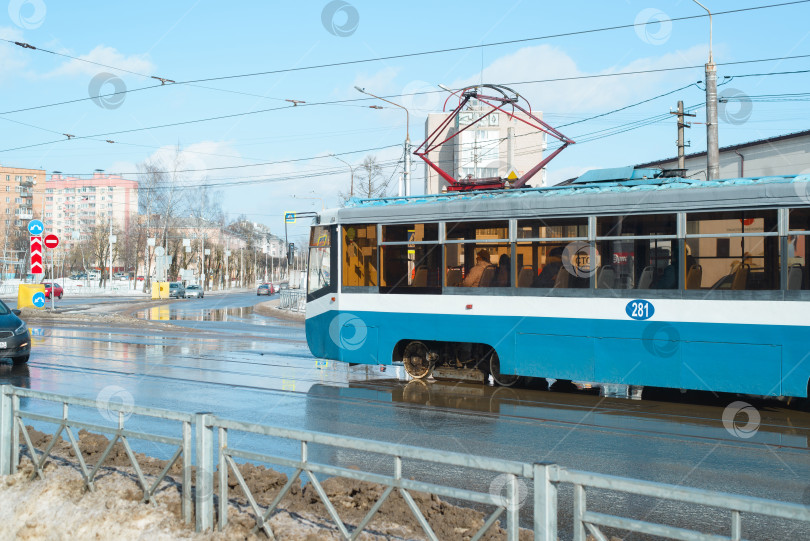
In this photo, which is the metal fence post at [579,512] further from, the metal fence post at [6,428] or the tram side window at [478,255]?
the tram side window at [478,255]

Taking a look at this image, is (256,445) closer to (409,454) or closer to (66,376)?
(409,454)

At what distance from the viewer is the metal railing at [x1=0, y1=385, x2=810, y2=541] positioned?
3.62m

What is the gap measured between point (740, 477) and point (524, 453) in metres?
2.15

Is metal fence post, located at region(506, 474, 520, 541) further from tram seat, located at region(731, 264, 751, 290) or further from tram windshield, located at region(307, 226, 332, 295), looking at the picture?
tram windshield, located at region(307, 226, 332, 295)

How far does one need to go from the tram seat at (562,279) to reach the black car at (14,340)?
10973mm

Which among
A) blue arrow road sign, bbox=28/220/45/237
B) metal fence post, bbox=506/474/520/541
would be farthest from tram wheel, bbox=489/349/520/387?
blue arrow road sign, bbox=28/220/45/237

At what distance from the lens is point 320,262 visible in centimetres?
1476

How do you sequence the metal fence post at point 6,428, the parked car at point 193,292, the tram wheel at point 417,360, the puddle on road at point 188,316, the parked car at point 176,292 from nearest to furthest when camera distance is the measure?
the metal fence post at point 6,428, the tram wheel at point 417,360, the puddle on road at point 188,316, the parked car at point 176,292, the parked car at point 193,292

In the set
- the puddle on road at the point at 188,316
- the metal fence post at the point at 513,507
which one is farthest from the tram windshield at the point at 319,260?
the puddle on road at the point at 188,316

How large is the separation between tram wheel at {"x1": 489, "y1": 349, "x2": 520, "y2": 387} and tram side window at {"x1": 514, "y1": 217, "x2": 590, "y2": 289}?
1.49 metres

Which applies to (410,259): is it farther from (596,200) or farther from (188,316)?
(188,316)

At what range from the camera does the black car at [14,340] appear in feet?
50.9

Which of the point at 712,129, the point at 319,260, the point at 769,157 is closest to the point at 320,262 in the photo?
the point at 319,260

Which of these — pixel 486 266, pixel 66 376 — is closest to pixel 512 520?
pixel 486 266
